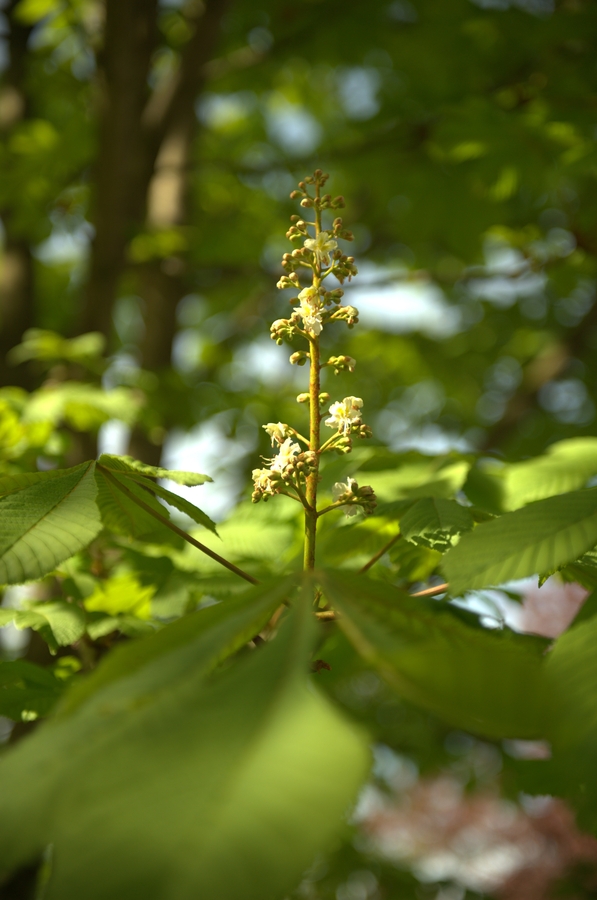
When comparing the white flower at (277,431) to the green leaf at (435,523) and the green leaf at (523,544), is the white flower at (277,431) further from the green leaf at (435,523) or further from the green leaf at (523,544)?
the green leaf at (523,544)

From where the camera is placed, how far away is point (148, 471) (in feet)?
3.31

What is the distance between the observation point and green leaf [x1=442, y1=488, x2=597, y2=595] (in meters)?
0.77

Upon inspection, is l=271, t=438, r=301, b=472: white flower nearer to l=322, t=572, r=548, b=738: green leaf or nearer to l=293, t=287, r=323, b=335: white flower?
l=293, t=287, r=323, b=335: white flower

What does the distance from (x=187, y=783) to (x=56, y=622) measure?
83cm

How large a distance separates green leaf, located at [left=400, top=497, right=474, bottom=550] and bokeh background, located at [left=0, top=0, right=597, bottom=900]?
60cm

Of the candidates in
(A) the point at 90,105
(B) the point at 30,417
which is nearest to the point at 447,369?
(A) the point at 90,105

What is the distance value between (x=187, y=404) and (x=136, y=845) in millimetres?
3270

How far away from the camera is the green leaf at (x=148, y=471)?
101 cm

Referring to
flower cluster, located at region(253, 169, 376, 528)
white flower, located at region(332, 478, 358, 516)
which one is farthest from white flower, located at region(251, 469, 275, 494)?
white flower, located at region(332, 478, 358, 516)

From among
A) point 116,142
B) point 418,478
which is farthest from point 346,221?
point 418,478

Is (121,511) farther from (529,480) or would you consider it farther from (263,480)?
(529,480)

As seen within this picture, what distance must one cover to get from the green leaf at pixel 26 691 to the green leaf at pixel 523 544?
0.78 meters

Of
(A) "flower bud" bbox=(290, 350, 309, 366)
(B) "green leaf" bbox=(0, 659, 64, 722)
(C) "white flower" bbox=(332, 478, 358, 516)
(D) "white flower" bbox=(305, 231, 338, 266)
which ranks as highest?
(D) "white flower" bbox=(305, 231, 338, 266)

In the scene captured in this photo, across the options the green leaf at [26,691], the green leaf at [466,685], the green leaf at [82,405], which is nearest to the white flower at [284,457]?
the green leaf at [466,685]
